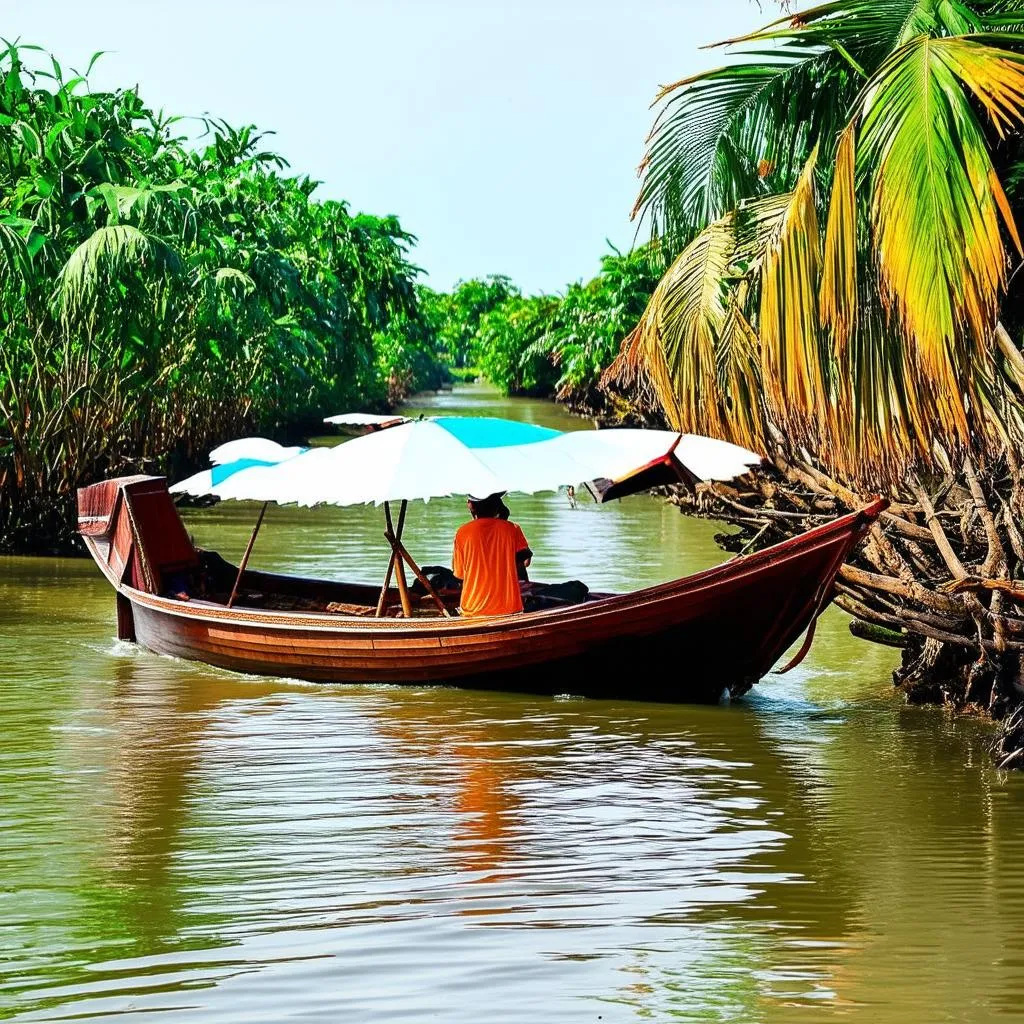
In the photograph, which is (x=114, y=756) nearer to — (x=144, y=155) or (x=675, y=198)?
(x=675, y=198)

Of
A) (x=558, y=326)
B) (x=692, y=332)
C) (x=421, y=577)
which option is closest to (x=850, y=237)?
A: (x=692, y=332)

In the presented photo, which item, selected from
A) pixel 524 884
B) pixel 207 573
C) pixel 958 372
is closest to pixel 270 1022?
pixel 524 884

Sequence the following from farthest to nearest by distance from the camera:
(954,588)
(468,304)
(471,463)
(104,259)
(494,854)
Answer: (468,304) → (104,259) → (471,463) → (954,588) → (494,854)

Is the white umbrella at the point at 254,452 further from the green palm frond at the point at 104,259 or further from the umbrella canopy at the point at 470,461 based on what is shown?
the green palm frond at the point at 104,259

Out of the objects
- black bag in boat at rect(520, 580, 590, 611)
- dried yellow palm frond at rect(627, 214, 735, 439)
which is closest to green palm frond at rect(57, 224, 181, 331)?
black bag in boat at rect(520, 580, 590, 611)

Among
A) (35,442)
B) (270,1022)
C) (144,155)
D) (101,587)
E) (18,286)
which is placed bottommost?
(270,1022)

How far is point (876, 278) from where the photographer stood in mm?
8164

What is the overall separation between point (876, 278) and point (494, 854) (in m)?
3.21

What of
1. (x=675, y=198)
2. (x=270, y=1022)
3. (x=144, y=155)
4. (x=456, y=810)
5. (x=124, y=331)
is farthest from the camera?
(x=144, y=155)

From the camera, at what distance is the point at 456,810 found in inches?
343

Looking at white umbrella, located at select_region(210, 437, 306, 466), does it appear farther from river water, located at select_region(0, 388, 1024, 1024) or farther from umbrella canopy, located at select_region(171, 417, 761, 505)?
river water, located at select_region(0, 388, 1024, 1024)

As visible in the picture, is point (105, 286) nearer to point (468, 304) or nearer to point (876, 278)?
point (876, 278)

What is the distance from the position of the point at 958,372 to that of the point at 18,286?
12.1 m

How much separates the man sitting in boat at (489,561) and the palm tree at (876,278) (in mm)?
Result: 1372
